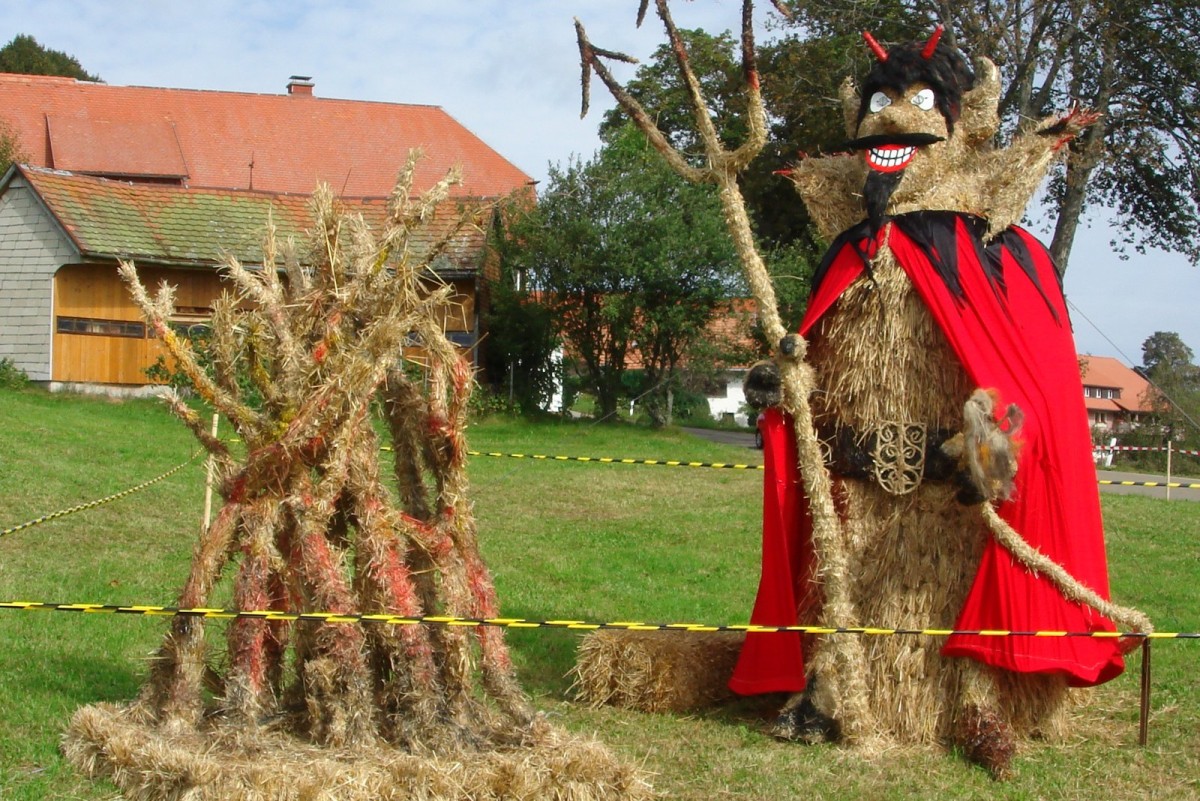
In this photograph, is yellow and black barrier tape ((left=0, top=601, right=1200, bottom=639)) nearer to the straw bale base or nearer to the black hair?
the straw bale base

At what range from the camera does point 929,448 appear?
19.8 ft

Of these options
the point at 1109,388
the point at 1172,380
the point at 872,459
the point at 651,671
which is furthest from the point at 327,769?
the point at 1109,388

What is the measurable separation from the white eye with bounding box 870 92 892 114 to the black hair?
0.03m

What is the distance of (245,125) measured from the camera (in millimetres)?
34406

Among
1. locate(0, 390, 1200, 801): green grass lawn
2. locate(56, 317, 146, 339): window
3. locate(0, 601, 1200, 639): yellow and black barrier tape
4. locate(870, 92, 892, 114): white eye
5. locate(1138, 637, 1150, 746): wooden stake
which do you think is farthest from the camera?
locate(56, 317, 146, 339): window

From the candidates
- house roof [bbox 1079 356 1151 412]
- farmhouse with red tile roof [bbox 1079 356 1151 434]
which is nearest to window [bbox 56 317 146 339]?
farmhouse with red tile roof [bbox 1079 356 1151 434]

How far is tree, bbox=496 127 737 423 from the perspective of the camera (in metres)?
24.0

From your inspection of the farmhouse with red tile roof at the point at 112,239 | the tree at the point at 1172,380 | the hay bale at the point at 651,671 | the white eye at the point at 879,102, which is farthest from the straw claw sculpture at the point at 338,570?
the tree at the point at 1172,380

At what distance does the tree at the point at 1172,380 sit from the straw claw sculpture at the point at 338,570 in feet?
71.5

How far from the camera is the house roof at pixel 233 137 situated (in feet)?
105

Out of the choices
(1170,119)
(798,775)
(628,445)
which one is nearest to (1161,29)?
(1170,119)

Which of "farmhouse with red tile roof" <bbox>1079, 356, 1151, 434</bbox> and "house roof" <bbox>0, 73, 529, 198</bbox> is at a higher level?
"house roof" <bbox>0, 73, 529, 198</bbox>

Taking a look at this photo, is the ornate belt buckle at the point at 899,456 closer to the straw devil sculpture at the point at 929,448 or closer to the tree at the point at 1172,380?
the straw devil sculpture at the point at 929,448

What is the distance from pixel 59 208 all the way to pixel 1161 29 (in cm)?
2033
